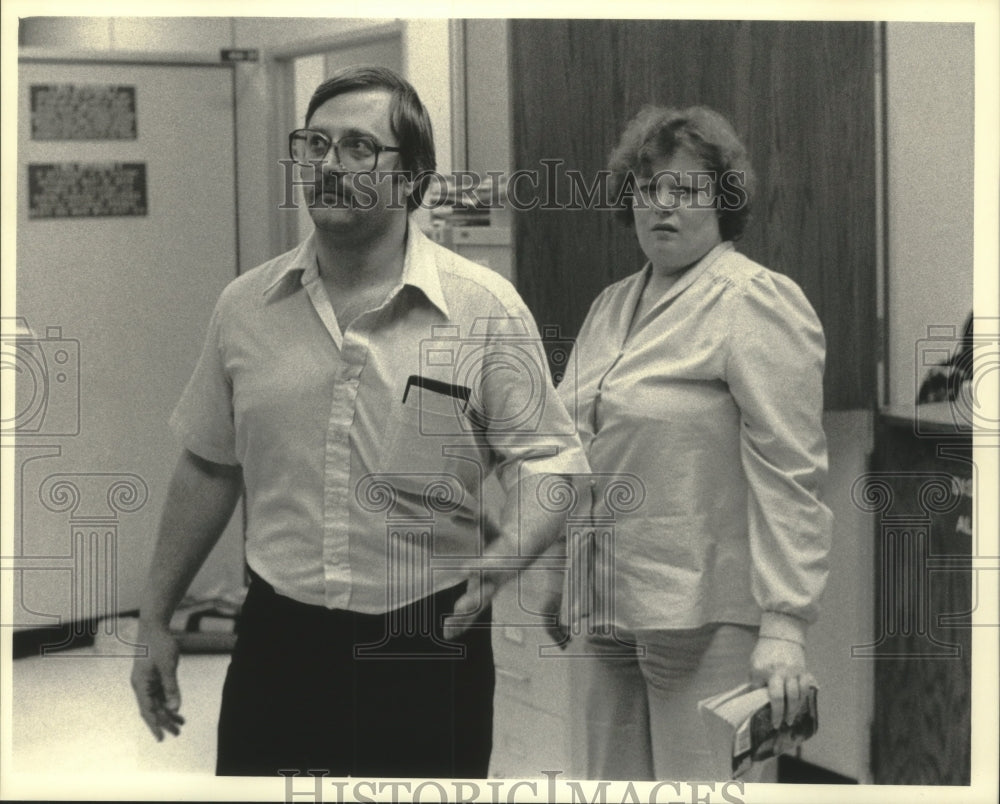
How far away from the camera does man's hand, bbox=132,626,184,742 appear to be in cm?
243

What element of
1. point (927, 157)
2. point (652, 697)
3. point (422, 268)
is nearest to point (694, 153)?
point (927, 157)

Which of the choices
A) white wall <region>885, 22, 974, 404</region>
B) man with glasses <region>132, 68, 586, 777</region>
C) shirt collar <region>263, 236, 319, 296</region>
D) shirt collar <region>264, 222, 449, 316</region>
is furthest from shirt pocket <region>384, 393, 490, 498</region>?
white wall <region>885, 22, 974, 404</region>

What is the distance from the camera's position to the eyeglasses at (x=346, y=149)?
7.66ft

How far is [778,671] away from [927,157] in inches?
34.9

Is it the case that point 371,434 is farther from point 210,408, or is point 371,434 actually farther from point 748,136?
point 748,136

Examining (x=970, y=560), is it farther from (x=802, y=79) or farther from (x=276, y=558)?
(x=276, y=558)

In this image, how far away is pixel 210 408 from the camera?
2.40m

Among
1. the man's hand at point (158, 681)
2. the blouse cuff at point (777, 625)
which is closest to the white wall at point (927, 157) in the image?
the blouse cuff at point (777, 625)

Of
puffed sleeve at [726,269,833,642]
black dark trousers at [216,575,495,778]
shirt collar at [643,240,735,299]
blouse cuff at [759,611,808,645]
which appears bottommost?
black dark trousers at [216,575,495,778]

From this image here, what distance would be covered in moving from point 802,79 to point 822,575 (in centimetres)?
82

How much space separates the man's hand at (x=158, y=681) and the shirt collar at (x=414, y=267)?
2.12ft

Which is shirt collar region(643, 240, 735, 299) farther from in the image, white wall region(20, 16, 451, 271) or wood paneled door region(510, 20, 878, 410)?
white wall region(20, 16, 451, 271)

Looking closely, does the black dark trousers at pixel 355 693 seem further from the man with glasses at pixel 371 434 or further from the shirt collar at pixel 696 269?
the shirt collar at pixel 696 269

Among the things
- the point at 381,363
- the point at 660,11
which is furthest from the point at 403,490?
the point at 660,11
